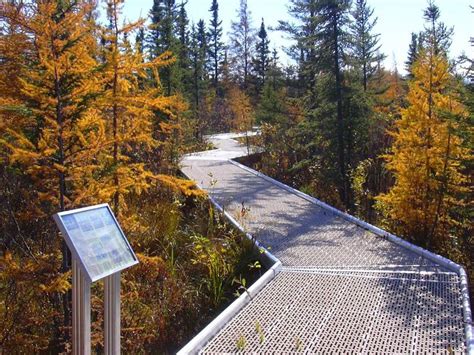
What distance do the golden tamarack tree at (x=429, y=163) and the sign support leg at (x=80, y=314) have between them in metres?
5.18

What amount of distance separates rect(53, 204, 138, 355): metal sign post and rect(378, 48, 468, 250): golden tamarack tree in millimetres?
4944

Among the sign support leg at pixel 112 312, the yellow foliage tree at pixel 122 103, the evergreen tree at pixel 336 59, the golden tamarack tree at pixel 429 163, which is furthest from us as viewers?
the evergreen tree at pixel 336 59

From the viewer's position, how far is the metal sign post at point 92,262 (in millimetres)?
2481

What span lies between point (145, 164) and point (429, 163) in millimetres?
3846

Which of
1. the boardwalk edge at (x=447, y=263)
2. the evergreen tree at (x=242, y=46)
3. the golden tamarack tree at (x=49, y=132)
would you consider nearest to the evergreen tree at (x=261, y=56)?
the evergreen tree at (x=242, y=46)

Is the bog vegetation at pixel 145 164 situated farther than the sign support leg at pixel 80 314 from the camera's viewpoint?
Yes

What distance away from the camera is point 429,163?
653 centimetres

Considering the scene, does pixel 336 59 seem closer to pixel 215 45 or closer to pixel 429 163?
pixel 429 163

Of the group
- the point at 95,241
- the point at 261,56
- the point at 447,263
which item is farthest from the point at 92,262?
the point at 261,56

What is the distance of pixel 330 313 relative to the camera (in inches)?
164

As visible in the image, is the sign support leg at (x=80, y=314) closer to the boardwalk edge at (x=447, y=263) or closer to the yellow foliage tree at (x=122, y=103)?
the yellow foliage tree at (x=122, y=103)

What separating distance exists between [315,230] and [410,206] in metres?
1.39

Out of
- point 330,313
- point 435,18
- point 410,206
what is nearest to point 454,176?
point 410,206

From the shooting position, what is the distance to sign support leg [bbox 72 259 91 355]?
8.43ft
